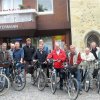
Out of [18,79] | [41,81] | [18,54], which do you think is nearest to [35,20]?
[18,54]

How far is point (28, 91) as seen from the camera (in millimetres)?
15336

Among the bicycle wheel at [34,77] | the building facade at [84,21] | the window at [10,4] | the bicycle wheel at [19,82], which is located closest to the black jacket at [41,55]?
the bicycle wheel at [34,77]

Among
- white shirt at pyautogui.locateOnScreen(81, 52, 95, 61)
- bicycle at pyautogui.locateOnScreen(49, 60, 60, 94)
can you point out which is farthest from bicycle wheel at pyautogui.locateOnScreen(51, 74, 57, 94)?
white shirt at pyautogui.locateOnScreen(81, 52, 95, 61)

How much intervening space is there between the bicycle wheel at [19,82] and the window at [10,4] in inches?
522

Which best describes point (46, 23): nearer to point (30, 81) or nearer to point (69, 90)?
point (30, 81)

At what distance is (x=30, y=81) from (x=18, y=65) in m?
1.66

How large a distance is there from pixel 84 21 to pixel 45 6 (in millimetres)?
3939

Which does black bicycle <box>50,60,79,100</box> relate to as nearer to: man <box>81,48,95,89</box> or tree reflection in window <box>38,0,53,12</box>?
man <box>81,48,95,89</box>

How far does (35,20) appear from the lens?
27.1 meters

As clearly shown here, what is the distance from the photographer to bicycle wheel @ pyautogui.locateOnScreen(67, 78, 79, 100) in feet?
44.6

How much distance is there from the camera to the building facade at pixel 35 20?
87.7 ft

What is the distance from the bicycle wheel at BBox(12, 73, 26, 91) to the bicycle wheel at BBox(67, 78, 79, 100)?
210 cm

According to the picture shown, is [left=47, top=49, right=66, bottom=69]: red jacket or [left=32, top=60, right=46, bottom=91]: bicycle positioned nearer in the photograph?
[left=47, top=49, right=66, bottom=69]: red jacket

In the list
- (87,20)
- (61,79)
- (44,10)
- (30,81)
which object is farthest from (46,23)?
(61,79)
